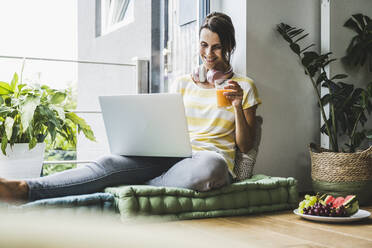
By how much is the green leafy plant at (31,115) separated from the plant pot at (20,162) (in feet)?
0.14

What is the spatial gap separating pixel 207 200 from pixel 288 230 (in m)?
0.41

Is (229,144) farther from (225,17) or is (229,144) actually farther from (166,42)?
(166,42)

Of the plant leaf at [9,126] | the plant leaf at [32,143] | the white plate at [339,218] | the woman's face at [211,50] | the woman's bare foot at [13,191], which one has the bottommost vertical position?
the white plate at [339,218]

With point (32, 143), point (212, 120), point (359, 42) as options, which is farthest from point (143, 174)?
point (359, 42)

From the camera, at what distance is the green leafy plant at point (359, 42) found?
294 cm

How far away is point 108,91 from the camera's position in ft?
10.7

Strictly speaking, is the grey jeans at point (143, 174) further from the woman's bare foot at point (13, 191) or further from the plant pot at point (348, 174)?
the plant pot at point (348, 174)

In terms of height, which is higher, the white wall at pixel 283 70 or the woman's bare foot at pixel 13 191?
the white wall at pixel 283 70

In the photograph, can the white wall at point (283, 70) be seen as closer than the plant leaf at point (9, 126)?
No

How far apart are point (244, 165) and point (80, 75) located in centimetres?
143

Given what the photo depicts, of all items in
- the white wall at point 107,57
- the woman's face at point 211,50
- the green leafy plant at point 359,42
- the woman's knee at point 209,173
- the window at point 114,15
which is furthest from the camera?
the window at point 114,15

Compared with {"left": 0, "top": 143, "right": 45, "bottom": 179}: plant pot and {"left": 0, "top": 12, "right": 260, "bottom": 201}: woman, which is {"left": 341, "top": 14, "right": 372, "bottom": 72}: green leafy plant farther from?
{"left": 0, "top": 143, "right": 45, "bottom": 179}: plant pot

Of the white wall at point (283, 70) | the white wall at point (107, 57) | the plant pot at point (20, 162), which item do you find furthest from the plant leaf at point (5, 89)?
the white wall at point (283, 70)

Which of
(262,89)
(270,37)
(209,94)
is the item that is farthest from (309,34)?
(209,94)
